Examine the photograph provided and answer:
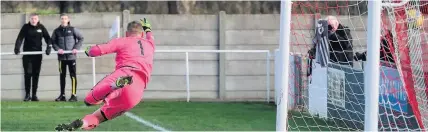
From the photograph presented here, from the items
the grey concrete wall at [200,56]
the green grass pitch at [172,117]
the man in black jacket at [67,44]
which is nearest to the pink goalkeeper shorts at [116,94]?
the green grass pitch at [172,117]

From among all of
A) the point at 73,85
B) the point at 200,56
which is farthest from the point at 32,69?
the point at 200,56

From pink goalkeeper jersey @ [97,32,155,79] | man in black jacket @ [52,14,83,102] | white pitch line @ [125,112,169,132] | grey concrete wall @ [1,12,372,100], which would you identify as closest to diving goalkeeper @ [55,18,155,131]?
pink goalkeeper jersey @ [97,32,155,79]

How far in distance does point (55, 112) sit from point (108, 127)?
2.60m

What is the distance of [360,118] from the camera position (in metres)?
10.5

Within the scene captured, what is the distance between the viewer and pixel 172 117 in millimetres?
12742

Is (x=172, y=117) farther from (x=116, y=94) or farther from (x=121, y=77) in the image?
(x=121, y=77)

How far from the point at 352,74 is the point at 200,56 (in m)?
6.21

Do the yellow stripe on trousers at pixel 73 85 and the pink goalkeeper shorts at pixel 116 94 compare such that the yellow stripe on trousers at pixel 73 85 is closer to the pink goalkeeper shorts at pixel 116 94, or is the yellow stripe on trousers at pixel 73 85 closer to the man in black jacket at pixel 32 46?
the man in black jacket at pixel 32 46

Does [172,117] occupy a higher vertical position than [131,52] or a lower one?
lower

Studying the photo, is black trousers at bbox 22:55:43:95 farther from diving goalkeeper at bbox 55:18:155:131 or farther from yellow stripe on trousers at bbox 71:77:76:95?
diving goalkeeper at bbox 55:18:155:131

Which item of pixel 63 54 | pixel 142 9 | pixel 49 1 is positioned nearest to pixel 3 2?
pixel 49 1

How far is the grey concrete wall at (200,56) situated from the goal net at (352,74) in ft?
8.14

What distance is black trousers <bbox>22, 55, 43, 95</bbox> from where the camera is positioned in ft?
51.5

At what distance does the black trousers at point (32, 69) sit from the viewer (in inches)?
619
